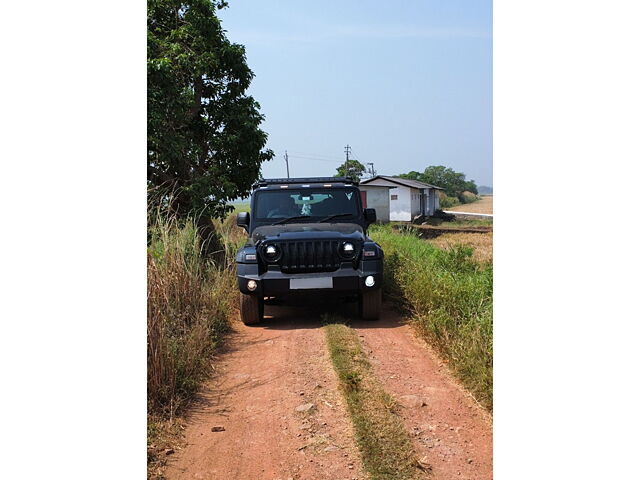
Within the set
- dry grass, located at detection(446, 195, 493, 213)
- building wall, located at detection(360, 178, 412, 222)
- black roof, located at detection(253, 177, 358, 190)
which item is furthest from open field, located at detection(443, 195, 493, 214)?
black roof, located at detection(253, 177, 358, 190)

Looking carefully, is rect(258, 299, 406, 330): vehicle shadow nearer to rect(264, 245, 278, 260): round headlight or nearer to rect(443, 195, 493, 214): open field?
rect(264, 245, 278, 260): round headlight

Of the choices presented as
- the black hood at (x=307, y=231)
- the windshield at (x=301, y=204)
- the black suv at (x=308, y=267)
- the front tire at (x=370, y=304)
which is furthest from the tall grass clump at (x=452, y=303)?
the windshield at (x=301, y=204)

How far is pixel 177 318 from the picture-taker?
6.05 metres

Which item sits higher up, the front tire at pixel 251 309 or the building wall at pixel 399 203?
the building wall at pixel 399 203

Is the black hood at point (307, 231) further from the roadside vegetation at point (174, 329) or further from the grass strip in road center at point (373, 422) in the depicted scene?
the grass strip in road center at point (373, 422)

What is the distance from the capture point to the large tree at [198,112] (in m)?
12.1

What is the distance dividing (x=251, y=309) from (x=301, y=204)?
1.78 meters

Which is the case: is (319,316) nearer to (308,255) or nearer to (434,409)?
(308,255)

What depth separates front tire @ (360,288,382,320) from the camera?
7406mm

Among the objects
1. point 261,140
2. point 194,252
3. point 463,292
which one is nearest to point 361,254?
point 463,292

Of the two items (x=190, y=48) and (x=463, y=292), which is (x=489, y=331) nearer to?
(x=463, y=292)

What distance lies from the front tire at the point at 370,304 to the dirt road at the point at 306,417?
91cm

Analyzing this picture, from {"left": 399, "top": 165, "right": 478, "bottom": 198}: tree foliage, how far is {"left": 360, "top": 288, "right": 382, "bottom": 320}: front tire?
159 ft

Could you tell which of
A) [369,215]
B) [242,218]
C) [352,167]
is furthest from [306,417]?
[352,167]
